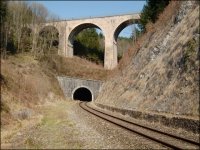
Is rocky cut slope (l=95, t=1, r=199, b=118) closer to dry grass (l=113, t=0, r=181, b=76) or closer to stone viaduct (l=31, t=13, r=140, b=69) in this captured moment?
dry grass (l=113, t=0, r=181, b=76)

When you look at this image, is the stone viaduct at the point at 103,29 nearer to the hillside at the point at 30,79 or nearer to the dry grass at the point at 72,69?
the hillside at the point at 30,79

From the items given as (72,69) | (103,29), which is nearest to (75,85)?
(72,69)

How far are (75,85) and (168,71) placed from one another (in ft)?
111

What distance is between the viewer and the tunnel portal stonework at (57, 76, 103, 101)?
5253cm

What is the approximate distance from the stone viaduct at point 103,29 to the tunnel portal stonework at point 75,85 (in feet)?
41.1

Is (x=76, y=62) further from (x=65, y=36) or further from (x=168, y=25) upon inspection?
(x=168, y=25)

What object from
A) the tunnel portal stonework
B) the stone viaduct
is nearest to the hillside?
the tunnel portal stonework

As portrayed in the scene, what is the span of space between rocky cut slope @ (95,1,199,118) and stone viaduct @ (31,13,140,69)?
34.2 metres

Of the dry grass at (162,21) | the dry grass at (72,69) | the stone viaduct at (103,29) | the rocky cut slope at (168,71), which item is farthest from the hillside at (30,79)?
the dry grass at (162,21)

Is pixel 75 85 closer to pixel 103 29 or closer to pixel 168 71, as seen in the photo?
pixel 103 29

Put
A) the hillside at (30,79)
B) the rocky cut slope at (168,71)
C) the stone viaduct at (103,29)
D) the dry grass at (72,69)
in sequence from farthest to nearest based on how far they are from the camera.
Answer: the stone viaduct at (103,29)
the dry grass at (72,69)
the hillside at (30,79)
the rocky cut slope at (168,71)

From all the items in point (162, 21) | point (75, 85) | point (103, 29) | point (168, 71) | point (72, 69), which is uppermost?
point (103, 29)

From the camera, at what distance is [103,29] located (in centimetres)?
6775

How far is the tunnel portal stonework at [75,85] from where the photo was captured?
52.5 metres
